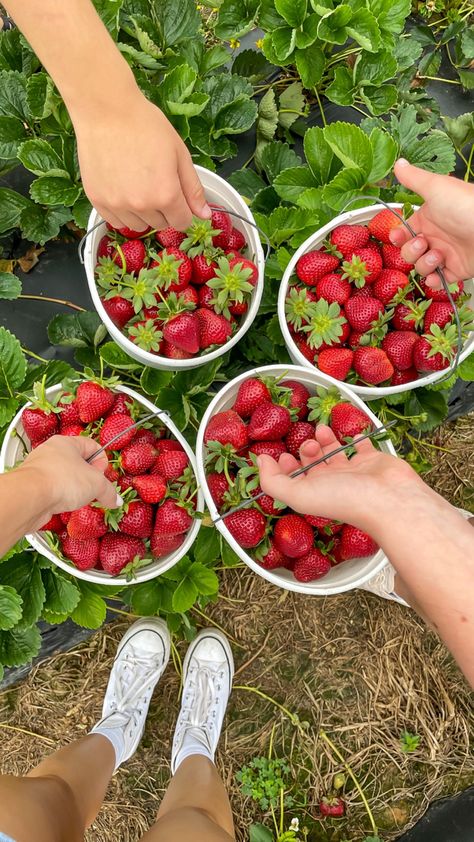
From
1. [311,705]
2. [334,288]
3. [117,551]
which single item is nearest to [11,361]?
[117,551]

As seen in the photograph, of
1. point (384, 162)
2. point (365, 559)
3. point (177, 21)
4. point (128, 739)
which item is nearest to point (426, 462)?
point (365, 559)

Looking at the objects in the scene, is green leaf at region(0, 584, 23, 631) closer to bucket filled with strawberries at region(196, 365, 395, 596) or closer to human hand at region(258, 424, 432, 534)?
bucket filled with strawberries at region(196, 365, 395, 596)

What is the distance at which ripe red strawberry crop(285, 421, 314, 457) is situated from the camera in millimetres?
1048

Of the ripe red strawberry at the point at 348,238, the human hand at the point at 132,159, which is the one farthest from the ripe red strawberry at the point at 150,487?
the ripe red strawberry at the point at 348,238

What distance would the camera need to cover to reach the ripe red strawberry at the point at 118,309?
1060 mm

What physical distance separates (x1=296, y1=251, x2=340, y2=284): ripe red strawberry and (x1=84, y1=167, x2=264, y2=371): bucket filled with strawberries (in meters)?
0.08

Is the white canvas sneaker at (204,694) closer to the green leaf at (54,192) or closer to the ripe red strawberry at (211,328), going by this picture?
the ripe red strawberry at (211,328)

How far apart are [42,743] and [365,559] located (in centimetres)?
110

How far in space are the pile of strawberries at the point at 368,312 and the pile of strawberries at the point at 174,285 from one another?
12cm

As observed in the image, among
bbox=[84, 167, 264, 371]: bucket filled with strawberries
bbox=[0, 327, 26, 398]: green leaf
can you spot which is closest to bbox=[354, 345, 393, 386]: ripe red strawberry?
bbox=[84, 167, 264, 371]: bucket filled with strawberries

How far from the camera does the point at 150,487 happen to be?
1046 mm

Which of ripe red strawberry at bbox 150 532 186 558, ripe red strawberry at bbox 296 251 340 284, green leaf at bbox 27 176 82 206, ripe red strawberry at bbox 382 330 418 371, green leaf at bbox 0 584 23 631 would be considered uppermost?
green leaf at bbox 27 176 82 206

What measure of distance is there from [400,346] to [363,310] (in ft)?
0.31

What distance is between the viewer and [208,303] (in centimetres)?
107
